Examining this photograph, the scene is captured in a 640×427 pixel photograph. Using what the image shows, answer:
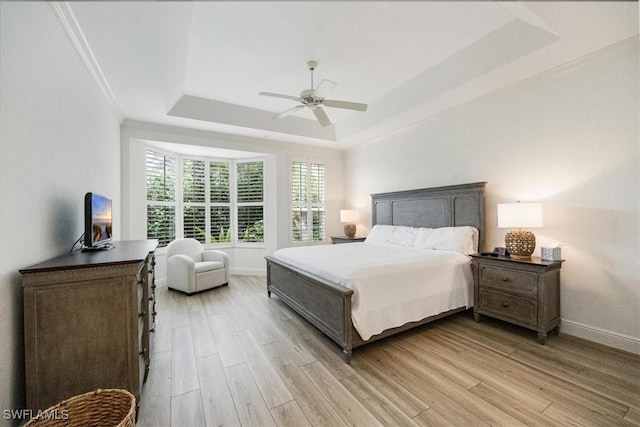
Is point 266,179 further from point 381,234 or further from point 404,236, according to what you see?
point 404,236

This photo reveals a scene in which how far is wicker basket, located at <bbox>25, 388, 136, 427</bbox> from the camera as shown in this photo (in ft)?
4.73

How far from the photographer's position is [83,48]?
7.94 feet

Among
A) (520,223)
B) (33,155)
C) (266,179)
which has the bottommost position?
(520,223)

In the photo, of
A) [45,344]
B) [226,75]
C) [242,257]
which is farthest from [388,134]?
[45,344]

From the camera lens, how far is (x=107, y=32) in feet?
7.54

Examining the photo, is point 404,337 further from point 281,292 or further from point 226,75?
point 226,75

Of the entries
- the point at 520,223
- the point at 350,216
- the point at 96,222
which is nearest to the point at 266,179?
the point at 350,216

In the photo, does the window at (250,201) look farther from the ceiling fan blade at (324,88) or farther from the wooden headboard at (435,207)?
the ceiling fan blade at (324,88)

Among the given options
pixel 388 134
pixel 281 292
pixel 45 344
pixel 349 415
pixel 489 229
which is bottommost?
pixel 349 415

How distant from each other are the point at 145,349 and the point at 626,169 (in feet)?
13.7

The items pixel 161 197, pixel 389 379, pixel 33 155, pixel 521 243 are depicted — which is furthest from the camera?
pixel 161 197

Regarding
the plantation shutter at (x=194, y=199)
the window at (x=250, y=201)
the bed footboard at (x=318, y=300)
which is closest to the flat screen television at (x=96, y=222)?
the bed footboard at (x=318, y=300)

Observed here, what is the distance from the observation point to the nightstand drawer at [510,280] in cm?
269

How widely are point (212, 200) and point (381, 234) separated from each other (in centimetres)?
330
